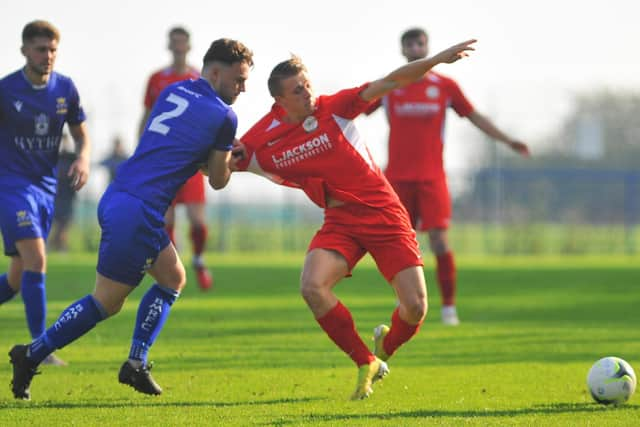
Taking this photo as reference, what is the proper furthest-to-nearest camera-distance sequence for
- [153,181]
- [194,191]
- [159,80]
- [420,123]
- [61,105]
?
[194,191] → [159,80] → [420,123] → [61,105] → [153,181]

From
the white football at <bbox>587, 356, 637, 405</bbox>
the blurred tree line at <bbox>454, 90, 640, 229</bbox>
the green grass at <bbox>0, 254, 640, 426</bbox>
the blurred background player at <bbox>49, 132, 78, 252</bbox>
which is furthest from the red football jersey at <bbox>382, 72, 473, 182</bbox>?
the blurred tree line at <bbox>454, 90, 640, 229</bbox>

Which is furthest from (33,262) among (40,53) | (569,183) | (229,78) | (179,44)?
(569,183)

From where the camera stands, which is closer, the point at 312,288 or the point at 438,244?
the point at 312,288

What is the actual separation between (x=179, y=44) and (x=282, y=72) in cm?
697

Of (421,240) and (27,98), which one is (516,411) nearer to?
(27,98)

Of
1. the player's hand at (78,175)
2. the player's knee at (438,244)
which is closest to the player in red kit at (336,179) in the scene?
the player's hand at (78,175)

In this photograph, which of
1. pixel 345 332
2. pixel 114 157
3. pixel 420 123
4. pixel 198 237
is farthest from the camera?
pixel 114 157

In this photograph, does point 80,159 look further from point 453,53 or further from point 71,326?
point 453,53

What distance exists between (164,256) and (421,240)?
24518mm

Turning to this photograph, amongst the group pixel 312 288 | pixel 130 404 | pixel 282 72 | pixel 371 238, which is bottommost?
pixel 130 404

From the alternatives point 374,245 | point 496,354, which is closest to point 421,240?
point 496,354

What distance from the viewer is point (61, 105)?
855cm

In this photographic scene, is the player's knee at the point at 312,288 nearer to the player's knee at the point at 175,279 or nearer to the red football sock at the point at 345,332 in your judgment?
the red football sock at the point at 345,332

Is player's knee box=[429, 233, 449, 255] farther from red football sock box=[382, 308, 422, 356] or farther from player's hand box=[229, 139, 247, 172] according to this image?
player's hand box=[229, 139, 247, 172]
